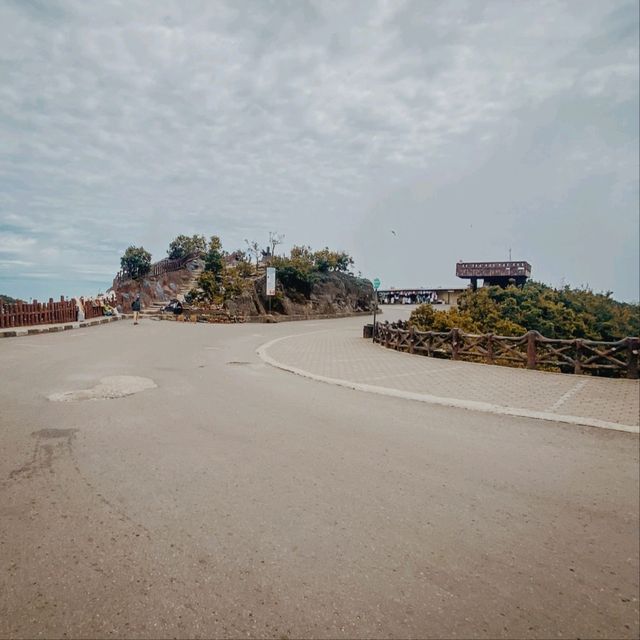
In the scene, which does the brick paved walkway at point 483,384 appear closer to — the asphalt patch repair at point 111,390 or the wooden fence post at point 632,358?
the wooden fence post at point 632,358

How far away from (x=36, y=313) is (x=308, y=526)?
23.0 meters

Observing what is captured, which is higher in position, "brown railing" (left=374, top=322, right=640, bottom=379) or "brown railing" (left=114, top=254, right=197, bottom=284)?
"brown railing" (left=114, top=254, right=197, bottom=284)

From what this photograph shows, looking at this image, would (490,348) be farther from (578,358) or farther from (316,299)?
(316,299)

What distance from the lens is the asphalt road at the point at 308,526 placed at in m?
2.30

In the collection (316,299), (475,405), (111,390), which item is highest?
(316,299)

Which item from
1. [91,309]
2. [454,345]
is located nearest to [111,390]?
[454,345]

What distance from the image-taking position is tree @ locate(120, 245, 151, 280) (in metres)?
43.5

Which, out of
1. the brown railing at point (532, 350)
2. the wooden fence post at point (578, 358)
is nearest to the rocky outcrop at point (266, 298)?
the brown railing at point (532, 350)

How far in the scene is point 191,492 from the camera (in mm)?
3506

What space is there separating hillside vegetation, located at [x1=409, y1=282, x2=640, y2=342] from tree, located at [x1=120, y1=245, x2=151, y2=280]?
1315 inches

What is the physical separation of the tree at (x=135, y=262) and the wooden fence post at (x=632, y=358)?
143ft

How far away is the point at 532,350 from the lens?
11.2 meters

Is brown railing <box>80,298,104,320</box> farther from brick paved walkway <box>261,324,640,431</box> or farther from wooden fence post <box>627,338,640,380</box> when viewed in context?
wooden fence post <box>627,338,640,380</box>

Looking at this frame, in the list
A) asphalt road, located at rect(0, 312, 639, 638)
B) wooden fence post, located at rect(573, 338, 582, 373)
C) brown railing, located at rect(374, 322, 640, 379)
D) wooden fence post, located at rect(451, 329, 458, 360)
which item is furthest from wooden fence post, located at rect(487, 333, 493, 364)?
asphalt road, located at rect(0, 312, 639, 638)
